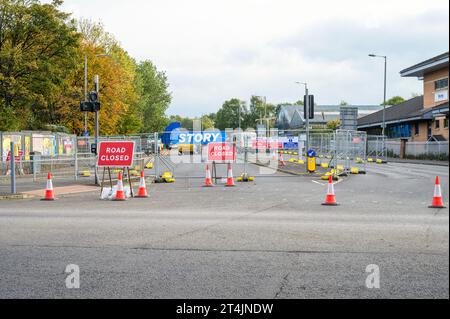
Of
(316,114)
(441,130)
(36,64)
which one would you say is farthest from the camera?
(316,114)

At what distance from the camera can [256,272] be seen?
6738 mm

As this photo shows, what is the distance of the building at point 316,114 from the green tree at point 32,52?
7009 cm

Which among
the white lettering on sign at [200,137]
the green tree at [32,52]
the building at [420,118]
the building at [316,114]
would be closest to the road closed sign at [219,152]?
the white lettering on sign at [200,137]

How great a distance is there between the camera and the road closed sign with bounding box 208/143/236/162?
2375 centimetres

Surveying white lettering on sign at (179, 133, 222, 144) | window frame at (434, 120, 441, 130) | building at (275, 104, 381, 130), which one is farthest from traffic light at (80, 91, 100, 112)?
building at (275, 104, 381, 130)

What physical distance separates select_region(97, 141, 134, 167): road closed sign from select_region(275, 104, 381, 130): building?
84.4 m

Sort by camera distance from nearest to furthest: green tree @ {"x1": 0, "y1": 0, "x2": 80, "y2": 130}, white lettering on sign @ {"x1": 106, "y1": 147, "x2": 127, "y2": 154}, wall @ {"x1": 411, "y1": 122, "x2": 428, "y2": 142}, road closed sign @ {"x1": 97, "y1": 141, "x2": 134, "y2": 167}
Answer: road closed sign @ {"x1": 97, "y1": 141, "x2": 134, "y2": 167} → white lettering on sign @ {"x1": 106, "y1": 147, "x2": 127, "y2": 154} → green tree @ {"x1": 0, "y1": 0, "x2": 80, "y2": 130} → wall @ {"x1": 411, "y1": 122, "x2": 428, "y2": 142}

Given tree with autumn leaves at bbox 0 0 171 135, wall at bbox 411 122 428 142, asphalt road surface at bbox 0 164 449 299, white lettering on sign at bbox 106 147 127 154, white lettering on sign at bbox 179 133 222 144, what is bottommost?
asphalt road surface at bbox 0 164 449 299

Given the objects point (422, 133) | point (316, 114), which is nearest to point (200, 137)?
point (422, 133)

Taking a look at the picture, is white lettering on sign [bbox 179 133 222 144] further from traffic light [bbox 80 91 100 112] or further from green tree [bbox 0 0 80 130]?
green tree [bbox 0 0 80 130]

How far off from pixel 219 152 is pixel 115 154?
5982 mm

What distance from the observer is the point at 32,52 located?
117ft

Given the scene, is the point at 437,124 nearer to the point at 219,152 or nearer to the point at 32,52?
the point at 219,152

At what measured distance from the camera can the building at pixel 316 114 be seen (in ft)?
345
